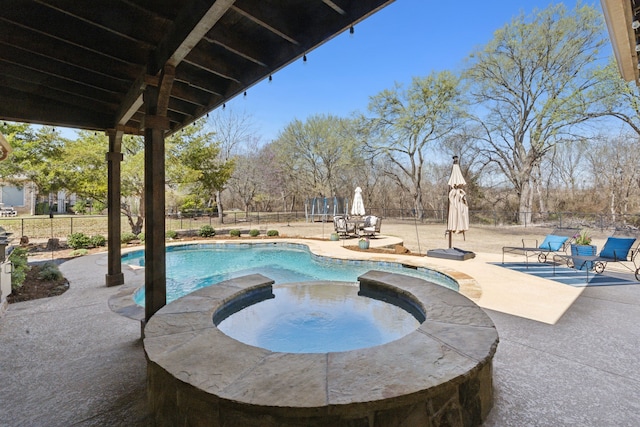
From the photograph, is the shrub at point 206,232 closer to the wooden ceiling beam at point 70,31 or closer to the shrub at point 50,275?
the shrub at point 50,275

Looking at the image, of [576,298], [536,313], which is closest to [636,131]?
[576,298]

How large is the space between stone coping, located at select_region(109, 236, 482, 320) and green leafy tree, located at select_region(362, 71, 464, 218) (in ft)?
39.1

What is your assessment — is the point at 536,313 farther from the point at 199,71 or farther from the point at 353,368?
the point at 199,71

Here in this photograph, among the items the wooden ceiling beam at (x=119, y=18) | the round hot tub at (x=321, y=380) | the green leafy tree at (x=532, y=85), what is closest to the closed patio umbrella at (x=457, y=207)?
the round hot tub at (x=321, y=380)

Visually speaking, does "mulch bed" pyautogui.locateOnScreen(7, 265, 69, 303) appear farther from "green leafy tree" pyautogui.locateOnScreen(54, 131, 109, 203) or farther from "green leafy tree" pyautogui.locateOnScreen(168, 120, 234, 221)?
"green leafy tree" pyautogui.locateOnScreen(168, 120, 234, 221)

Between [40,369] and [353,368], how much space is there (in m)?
2.69

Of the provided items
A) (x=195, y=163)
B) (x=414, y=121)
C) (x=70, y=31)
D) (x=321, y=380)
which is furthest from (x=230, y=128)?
(x=321, y=380)

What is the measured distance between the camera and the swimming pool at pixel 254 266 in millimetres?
6199

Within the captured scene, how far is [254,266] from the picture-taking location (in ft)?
26.0

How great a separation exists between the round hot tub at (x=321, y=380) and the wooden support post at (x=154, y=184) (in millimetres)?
606

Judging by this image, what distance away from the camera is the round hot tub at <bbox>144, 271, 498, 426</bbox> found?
1.39 metres

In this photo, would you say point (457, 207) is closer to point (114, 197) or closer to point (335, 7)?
point (335, 7)

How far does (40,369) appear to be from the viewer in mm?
2482

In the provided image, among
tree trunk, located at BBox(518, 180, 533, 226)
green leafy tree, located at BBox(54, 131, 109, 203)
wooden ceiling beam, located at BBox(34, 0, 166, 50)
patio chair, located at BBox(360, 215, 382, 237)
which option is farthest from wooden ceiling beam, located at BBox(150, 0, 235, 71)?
tree trunk, located at BBox(518, 180, 533, 226)
